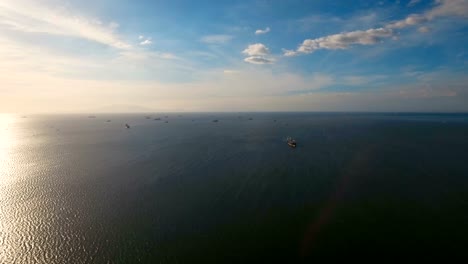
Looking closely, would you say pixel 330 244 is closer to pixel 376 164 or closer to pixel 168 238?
pixel 168 238

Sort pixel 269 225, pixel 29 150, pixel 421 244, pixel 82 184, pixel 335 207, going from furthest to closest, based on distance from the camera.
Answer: pixel 29 150 < pixel 82 184 < pixel 335 207 < pixel 269 225 < pixel 421 244

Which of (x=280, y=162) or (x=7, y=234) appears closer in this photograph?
(x=7, y=234)

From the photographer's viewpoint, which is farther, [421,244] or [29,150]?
[29,150]

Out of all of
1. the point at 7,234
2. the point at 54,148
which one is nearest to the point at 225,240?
the point at 7,234

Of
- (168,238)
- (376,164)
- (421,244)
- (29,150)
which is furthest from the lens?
(29,150)

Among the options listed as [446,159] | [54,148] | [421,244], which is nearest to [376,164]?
[446,159]

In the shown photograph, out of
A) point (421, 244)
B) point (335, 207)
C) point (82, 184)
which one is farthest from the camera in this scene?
point (82, 184)

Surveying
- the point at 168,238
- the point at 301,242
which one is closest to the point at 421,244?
the point at 301,242

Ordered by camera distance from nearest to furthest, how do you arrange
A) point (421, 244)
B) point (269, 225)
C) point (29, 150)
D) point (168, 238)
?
point (421, 244)
point (168, 238)
point (269, 225)
point (29, 150)

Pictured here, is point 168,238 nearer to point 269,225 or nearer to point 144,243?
point 144,243
